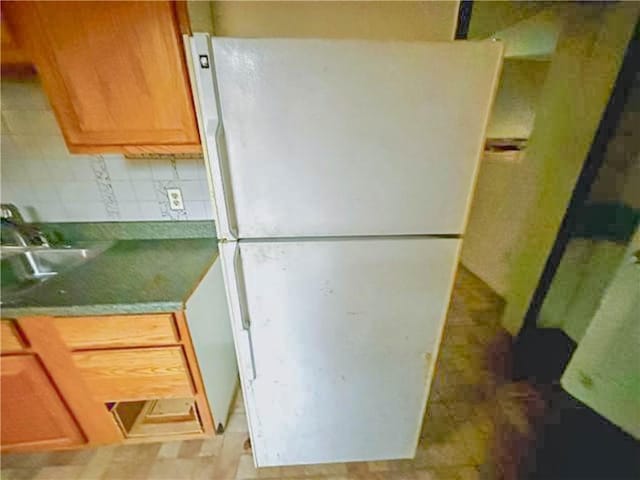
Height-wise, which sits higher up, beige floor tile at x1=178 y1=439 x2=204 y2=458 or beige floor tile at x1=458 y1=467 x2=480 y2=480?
beige floor tile at x1=178 y1=439 x2=204 y2=458

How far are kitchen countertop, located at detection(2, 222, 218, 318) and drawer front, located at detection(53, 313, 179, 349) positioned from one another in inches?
1.4

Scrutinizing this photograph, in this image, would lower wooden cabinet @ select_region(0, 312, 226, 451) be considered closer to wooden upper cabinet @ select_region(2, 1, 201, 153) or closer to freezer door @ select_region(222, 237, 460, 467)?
freezer door @ select_region(222, 237, 460, 467)

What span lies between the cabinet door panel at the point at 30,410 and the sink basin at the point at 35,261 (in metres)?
0.45

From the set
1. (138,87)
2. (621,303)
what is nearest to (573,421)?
(621,303)

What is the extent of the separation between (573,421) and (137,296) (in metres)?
1.97


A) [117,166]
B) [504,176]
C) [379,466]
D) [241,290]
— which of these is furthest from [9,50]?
[504,176]

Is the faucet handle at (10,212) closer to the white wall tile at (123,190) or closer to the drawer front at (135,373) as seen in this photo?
the white wall tile at (123,190)

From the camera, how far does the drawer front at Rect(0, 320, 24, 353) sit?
1018 millimetres

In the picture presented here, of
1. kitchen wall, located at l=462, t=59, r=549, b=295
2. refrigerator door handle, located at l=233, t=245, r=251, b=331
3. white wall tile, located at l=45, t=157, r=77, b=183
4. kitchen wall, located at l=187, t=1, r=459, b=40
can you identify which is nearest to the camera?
refrigerator door handle, located at l=233, t=245, r=251, b=331

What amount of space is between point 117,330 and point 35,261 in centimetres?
82

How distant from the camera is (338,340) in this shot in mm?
1031

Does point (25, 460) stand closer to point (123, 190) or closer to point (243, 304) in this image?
point (123, 190)

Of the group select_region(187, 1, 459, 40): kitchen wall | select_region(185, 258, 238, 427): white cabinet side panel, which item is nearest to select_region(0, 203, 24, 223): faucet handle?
select_region(185, 258, 238, 427): white cabinet side panel

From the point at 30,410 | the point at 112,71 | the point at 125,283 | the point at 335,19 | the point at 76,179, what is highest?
the point at 335,19
